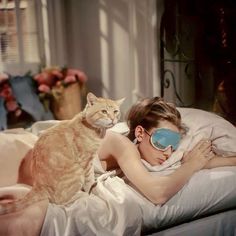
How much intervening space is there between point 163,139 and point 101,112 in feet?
0.68

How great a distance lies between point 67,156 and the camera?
100 cm

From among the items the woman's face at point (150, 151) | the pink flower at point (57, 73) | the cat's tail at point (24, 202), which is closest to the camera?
the cat's tail at point (24, 202)

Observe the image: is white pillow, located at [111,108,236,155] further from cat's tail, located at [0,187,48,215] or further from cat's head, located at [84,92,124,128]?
cat's tail, located at [0,187,48,215]

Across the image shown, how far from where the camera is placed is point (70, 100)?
106cm

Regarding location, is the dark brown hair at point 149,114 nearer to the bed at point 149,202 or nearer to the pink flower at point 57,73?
the bed at point 149,202

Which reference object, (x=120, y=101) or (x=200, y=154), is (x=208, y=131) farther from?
(x=120, y=101)

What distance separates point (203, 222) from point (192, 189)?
0.34 feet

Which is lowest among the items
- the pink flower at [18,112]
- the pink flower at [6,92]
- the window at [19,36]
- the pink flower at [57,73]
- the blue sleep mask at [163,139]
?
the blue sleep mask at [163,139]

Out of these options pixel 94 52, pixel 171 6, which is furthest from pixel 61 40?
pixel 171 6

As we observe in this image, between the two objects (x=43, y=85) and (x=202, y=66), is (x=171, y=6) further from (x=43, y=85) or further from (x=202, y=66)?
(x=43, y=85)

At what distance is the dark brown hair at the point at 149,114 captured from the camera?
1167 mm

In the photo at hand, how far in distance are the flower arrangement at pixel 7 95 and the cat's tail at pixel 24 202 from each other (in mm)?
189

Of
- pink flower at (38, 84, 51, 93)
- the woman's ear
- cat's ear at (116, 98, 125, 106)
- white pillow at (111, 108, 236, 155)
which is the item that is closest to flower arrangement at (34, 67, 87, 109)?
pink flower at (38, 84, 51, 93)

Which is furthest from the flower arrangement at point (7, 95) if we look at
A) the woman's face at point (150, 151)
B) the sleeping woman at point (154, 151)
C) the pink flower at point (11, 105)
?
the woman's face at point (150, 151)
